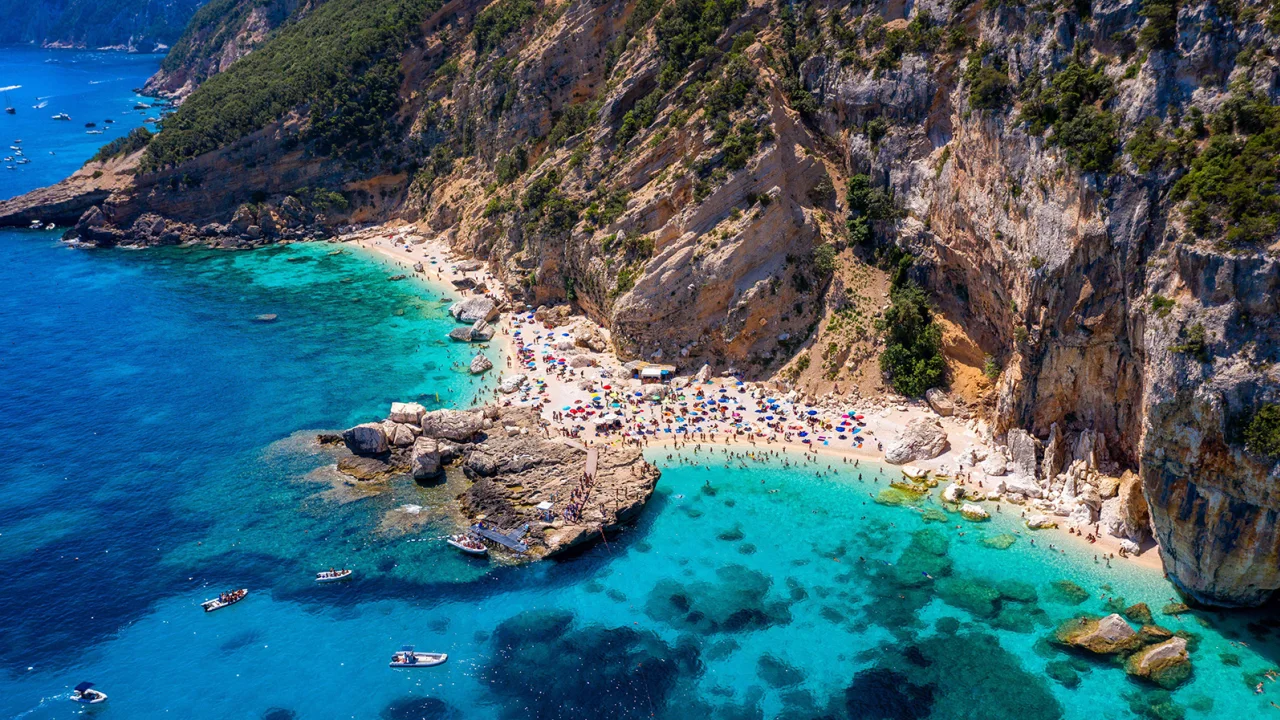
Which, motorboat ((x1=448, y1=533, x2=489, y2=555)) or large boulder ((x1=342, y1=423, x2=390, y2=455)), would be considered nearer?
motorboat ((x1=448, y1=533, x2=489, y2=555))

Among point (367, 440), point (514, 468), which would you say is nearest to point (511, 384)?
point (367, 440)

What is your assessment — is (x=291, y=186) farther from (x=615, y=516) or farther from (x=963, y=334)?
(x=963, y=334)

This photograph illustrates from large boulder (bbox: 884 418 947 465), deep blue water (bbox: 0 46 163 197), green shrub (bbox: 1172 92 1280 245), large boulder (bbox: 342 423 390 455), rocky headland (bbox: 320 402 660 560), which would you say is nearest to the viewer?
green shrub (bbox: 1172 92 1280 245)

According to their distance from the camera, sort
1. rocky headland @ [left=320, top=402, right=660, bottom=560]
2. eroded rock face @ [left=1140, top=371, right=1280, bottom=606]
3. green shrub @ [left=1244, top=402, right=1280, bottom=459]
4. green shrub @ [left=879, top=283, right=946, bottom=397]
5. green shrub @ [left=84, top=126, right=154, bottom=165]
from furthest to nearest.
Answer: green shrub @ [left=84, top=126, right=154, bottom=165]
green shrub @ [left=879, top=283, right=946, bottom=397]
rocky headland @ [left=320, top=402, right=660, bottom=560]
eroded rock face @ [left=1140, top=371, right=1280, bottom=606]
green shrub @ [left=1244, top=402, right=1280, bottom=459]

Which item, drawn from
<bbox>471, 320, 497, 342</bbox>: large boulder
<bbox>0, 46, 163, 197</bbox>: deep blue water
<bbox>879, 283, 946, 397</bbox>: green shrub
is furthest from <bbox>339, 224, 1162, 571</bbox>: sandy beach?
<bbox>0, 46, 163, 197</bbox>: deep blue water

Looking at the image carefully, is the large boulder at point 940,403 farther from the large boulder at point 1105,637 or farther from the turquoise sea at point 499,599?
the large boulder at point 1105,637

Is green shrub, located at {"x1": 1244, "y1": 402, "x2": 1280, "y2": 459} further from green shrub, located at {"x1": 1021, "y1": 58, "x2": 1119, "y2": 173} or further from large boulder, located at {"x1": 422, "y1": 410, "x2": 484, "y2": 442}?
large boulder, located at {"x1": 422, "y1": 410, "x2": 484, "y2": 442}

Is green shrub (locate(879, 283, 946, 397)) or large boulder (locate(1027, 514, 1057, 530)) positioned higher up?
green shrub (locate(879, 283, 946, 397))

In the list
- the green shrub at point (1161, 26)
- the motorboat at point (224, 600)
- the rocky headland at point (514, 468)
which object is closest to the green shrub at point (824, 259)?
the rocky headland at point (514, 468)
